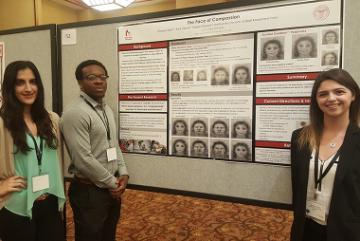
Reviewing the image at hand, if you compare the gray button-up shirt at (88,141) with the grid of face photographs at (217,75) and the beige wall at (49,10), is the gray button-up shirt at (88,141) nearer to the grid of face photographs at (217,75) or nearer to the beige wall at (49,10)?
the grid of face photographs at (217,75)

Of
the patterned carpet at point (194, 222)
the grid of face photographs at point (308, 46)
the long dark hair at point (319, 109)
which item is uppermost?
the grid of face photographs at point (308, 46)

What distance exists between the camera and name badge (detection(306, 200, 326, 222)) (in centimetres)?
132

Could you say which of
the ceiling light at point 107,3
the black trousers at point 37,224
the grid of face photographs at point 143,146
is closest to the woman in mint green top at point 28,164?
the black trousers at point 37,224

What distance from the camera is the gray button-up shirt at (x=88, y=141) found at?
63.9 inches

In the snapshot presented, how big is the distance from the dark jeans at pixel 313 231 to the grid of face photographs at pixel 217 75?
0.73 meters

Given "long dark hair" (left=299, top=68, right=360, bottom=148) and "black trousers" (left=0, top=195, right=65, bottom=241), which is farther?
"black trousers" (left=0, top=195, right=65, bottom=241)

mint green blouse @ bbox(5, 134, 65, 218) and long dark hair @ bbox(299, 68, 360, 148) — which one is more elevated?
long dark hair @ bbox(299, 68, 360, 148)

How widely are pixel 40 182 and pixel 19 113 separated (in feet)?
1.15

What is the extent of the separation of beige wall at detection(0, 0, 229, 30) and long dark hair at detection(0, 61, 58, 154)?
152 inches

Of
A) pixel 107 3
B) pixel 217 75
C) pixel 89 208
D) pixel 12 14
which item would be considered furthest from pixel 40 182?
pixel 12 14

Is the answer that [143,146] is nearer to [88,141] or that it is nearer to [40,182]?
[88,141]

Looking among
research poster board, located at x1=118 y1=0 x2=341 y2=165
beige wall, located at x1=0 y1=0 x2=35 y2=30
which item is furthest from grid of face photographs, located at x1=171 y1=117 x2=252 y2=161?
beige wall, located at x1=0 y1=0 x2=35 y2=30

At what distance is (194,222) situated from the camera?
3.32 meters

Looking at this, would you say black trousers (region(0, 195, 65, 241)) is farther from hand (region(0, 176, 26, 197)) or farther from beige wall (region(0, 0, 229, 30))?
beige wall (region(0, 0, 229, 30))
